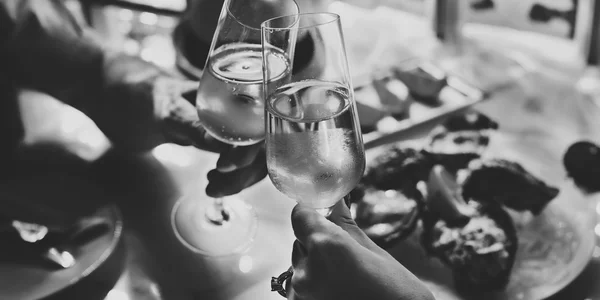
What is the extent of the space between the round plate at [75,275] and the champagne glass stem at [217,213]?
173mm

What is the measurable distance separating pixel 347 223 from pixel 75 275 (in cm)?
49

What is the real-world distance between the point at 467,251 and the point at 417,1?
1944mm

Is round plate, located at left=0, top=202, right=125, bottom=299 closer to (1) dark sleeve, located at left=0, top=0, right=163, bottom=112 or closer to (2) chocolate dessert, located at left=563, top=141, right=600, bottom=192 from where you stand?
(1) dark sleeve, located at left=0, top=0, right=163, bottom=112

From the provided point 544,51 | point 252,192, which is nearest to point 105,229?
point 252,192

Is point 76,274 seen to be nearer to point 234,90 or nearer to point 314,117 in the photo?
point 234,90

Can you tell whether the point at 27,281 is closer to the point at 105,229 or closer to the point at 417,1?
the point at 105,229

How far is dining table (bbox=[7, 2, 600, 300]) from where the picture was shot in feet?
3.08

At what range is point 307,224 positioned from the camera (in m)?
0.65

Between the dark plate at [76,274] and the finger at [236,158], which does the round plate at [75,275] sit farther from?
the finger at [236,158]

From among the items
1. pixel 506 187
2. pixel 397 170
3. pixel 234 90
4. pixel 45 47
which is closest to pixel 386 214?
pixel 397 170

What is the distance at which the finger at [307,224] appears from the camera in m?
0.64

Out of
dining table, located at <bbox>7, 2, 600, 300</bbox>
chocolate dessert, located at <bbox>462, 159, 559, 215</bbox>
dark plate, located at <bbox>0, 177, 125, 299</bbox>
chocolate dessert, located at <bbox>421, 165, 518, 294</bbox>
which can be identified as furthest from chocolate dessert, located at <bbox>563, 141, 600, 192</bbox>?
dark plate, located at <bbox>0, 177, 125, 299</bbox>

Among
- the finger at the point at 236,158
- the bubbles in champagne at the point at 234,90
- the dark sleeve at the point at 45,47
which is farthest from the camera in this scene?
the dark sleeve at the point at 45,47

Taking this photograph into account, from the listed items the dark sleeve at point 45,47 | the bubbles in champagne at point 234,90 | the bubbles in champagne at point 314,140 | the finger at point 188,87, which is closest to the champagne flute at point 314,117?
the bubbles in champagne at point 314,140
